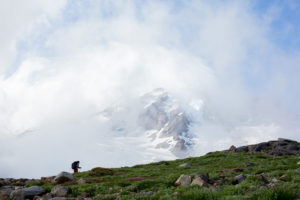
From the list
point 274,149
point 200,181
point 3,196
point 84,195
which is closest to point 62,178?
point 3,196

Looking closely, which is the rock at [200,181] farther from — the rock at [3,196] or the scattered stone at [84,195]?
the rock at [3,196]

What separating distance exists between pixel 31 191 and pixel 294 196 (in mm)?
12358

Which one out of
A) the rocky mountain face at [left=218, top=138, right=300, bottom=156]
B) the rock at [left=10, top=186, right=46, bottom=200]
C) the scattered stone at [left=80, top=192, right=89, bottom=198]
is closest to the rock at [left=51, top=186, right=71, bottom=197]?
the scattered stone at [left=80, top=192, right=89, bottom=198]

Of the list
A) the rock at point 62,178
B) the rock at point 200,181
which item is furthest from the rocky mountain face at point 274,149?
the rock at point 62,178

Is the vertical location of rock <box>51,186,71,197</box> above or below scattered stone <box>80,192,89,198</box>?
above

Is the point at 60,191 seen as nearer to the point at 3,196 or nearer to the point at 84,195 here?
the point at 84,195

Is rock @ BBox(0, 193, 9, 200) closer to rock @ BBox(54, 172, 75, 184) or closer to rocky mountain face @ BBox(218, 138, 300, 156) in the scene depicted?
rock @ BBox(54, 172, 75, 184)

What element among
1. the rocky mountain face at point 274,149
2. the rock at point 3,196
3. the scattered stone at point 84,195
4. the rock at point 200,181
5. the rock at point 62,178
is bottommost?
the scattered stone at point 84,195

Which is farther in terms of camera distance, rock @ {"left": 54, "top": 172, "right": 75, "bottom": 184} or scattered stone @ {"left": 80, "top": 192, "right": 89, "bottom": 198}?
rock @ {"left": 54, "top": 172, "right": 75, "bottom": 184}

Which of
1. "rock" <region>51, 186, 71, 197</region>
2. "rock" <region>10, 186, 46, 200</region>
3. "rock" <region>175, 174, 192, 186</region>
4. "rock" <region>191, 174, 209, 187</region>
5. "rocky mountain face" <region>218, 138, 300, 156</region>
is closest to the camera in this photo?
"rock" <region>10, 186, 46, 200</region>

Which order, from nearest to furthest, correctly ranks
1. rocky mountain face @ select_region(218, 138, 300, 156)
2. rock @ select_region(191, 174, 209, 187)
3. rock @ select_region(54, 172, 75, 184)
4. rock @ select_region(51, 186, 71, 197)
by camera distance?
rock @ select_region(191, 174, 209, 187)
rock @ select_region(51, 186, 71, 197)
rock @ select_region(54, 172, 75, 184)
rocky mountain face @ select_region(218, 138, 300, 156)

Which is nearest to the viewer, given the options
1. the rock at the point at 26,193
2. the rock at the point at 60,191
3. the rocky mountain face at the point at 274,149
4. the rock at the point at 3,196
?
the rock at the point at 3,196

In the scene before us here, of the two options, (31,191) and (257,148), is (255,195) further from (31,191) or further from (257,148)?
(257,148)

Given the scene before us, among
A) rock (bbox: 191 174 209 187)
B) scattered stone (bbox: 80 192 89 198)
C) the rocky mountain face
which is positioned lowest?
scattered stone (bbox: 80 192 89 198)
